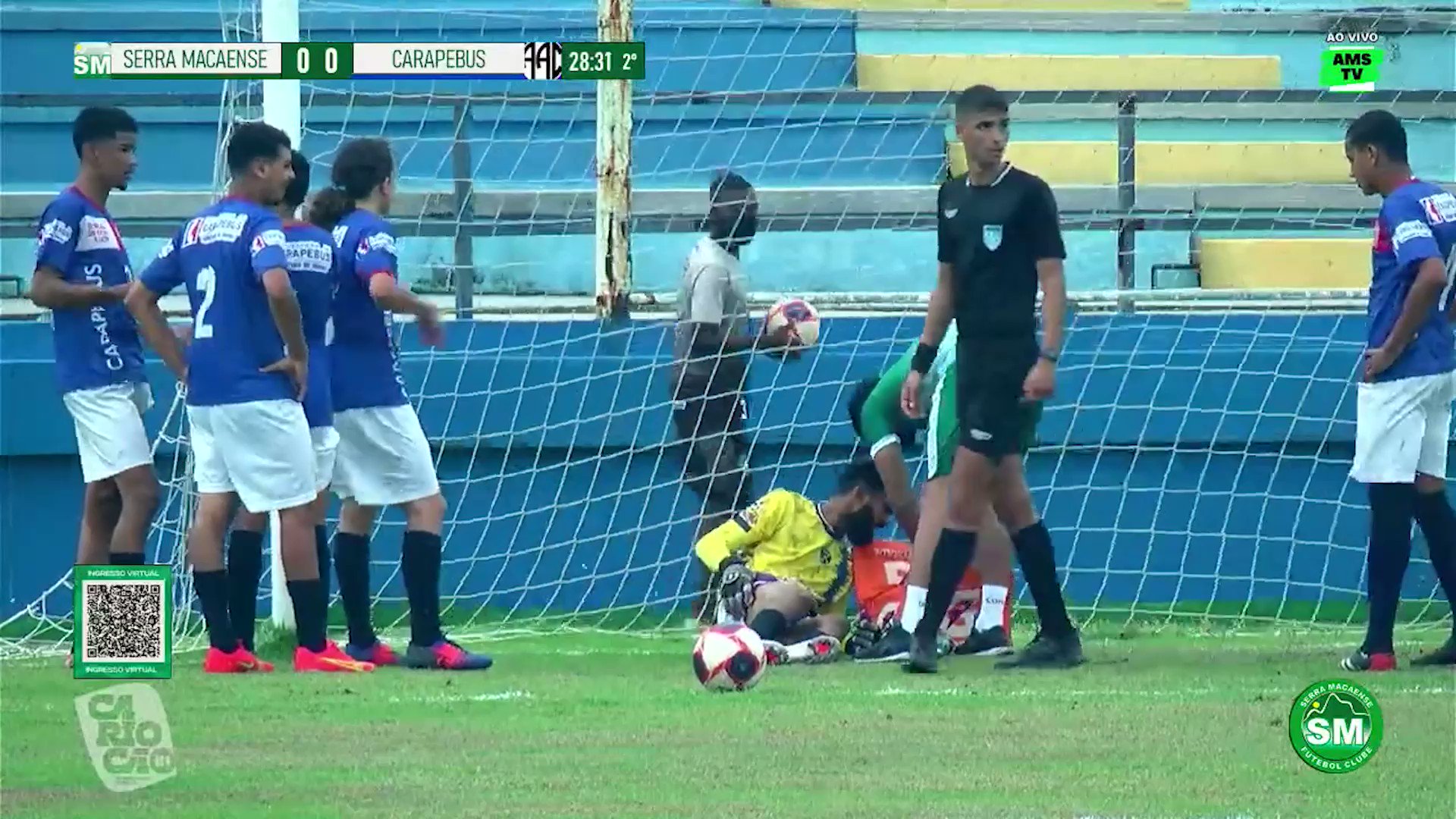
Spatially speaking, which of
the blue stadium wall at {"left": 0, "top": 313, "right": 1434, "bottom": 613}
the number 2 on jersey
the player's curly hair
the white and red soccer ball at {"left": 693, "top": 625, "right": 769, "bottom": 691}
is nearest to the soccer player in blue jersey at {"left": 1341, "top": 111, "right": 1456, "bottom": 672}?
the white and red soccer ball at {"left": 693, "top": 625, "right": 769, "bottom": 691}

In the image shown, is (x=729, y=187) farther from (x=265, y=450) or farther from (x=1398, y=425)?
(x=1398, y=425)

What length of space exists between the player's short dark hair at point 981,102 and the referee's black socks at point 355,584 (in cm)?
260

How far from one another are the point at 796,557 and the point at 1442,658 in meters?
2.25

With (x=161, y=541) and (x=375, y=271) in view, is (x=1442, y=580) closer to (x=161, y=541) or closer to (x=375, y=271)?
(x=375, y=271)

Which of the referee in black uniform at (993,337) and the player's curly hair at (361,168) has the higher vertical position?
the player's curly hair at (361,168)

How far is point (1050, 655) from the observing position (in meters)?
7.82

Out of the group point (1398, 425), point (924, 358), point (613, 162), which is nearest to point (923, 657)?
point (924, 358)

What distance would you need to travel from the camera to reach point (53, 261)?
810 cm

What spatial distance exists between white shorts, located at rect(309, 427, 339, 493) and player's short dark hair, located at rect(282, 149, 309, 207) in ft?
2.76

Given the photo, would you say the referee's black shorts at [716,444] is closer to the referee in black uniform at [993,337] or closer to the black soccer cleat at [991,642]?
the black soccer cleat at [991,642]

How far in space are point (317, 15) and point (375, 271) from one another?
5.66 m

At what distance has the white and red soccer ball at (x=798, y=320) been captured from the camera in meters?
9.20

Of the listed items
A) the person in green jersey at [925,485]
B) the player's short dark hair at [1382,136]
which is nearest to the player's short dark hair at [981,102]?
the person in green jersey at [925,485]

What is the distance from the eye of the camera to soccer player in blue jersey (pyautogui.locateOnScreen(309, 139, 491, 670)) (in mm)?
8023
